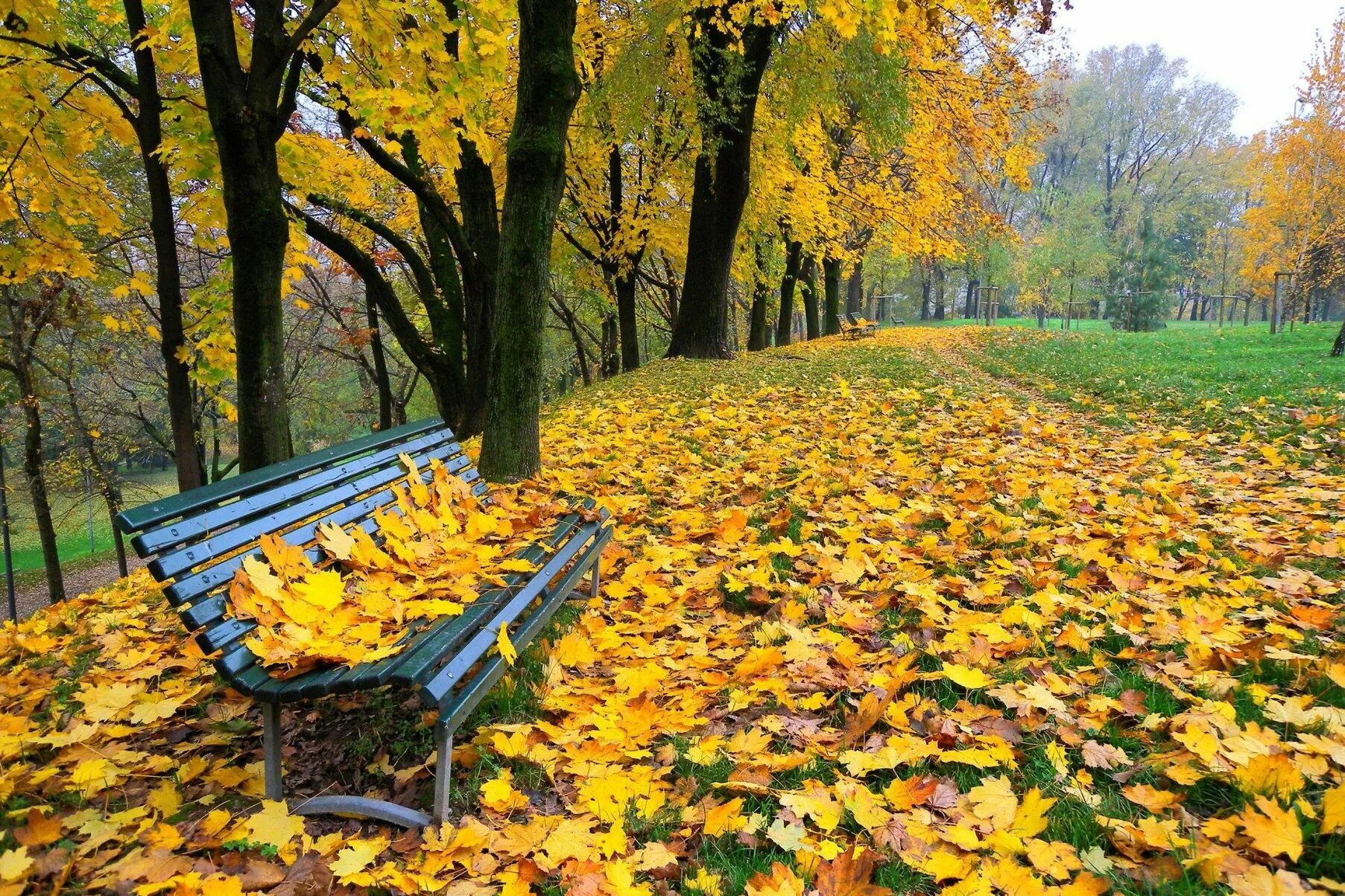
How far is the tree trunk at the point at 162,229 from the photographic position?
6188 mm

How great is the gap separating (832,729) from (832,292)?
23239 millimetres

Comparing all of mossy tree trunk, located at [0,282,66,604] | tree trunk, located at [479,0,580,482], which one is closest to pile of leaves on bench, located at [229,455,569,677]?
tree trunk, located at [479,0,580,482]

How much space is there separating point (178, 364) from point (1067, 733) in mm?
7972

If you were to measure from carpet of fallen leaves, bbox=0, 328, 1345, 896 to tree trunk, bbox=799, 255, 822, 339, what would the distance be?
1921 centimetres

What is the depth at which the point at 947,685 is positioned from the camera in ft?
7.52

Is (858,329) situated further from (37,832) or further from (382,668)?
(37,832)

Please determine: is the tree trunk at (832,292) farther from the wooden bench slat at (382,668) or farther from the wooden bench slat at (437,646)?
the wooden bench slat at (382,668)

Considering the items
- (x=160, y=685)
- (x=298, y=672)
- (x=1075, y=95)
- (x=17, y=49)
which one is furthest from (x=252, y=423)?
(x=1075, y=95)

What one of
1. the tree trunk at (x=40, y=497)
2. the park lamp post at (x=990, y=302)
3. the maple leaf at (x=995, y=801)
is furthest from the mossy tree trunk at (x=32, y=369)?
the park lamp post at (x=990, y=302)

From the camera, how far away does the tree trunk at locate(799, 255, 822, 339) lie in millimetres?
23062

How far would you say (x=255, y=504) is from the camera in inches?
95.1

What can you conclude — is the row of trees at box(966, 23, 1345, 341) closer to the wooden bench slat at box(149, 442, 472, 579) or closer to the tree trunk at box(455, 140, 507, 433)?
the tree trunk at box(455, 140, 507, 433)

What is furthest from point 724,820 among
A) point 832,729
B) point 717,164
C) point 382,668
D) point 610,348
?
point 610,348

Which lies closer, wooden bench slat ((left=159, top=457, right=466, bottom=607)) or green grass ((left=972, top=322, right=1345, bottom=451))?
wooden bench slat ((left=159, top=457, right=466, bottom=607))
